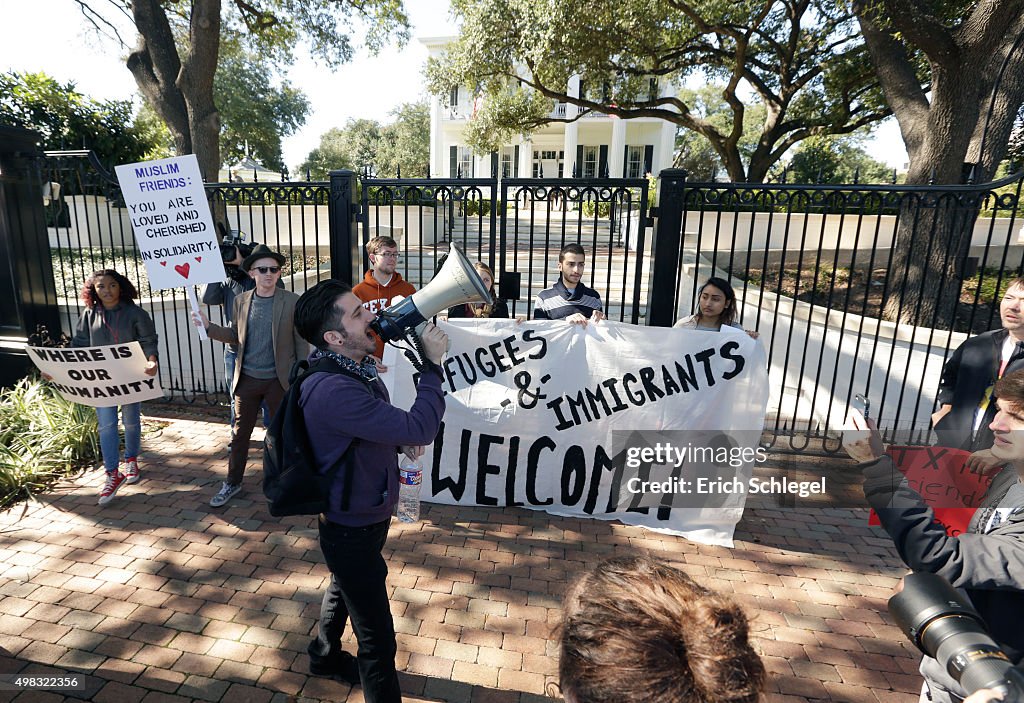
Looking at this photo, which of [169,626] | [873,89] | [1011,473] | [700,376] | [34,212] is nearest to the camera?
[1011,473]

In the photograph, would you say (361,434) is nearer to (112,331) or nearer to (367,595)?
(367,595)

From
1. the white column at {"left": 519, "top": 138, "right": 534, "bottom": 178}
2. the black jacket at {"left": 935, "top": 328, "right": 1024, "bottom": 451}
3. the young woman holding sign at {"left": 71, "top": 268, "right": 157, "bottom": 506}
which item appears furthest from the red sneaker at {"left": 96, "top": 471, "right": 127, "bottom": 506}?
the white column at {"left": 519, "top": 138, "right": 534, "bottom": 178}

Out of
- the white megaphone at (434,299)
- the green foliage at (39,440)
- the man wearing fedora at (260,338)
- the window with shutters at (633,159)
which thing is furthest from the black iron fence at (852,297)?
the window with shutters at (633,159)

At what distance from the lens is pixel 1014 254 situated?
15422 millimetres

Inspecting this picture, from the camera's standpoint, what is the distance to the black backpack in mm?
2295

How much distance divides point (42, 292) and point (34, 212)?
890 mm

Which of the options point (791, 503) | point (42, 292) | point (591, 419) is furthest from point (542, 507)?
point (42, 292)

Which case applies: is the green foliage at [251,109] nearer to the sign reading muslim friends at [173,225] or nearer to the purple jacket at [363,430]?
the sign reading muslim friends at [173,225]

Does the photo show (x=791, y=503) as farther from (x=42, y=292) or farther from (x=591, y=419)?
(x=42, y=292)

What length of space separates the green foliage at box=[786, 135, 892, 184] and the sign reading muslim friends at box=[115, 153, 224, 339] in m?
5.11

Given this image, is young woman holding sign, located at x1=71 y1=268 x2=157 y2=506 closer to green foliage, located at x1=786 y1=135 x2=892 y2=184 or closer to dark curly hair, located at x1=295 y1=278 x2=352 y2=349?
dark curly hair, located at x1=295 y1=278 x2=352 y2=349

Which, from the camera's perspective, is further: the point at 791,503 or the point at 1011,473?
the point at 791,503

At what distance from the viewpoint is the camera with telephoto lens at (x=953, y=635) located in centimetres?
122

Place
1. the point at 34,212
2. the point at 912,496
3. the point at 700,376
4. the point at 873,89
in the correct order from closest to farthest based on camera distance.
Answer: the point at 912,496 → the point at 700,376 → the point at 34,212 → the point at 873,89
